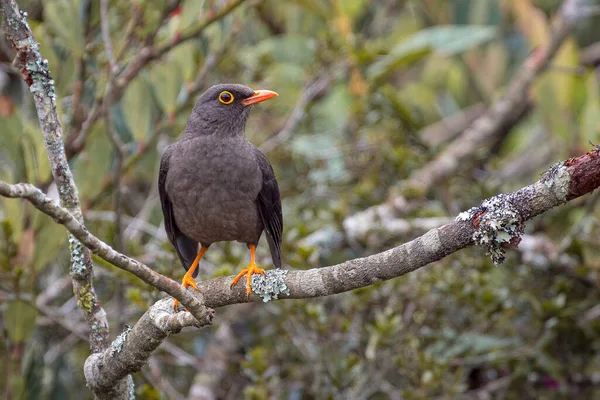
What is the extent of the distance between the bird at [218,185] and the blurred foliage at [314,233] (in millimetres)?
465

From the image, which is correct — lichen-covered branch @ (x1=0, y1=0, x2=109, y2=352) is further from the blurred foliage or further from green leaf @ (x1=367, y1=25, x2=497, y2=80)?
green leaf @ (x1=367, y1=25, x2=497, y2=80)

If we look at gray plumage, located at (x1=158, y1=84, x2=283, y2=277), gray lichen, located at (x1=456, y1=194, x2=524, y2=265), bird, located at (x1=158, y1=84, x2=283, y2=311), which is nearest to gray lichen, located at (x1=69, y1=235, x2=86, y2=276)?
bird, located at (x1=158, y1=84, x2=283, y2=311)

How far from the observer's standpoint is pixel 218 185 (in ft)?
15.6

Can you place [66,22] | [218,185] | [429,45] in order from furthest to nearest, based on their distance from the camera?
[429,45]
[66,22]
[218,185]

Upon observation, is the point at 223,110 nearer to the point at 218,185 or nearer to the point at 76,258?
the point at 218,185

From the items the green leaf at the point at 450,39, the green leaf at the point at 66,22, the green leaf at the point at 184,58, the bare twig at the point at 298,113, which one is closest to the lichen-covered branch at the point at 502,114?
the green leaf at the point at 450,39

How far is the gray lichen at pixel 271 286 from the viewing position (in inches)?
140

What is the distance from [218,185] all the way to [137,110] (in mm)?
1603

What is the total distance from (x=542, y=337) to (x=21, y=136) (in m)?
4.15

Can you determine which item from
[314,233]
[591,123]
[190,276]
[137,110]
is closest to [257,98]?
[137,110]

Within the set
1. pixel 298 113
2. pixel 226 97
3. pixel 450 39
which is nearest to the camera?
pixel 226 97

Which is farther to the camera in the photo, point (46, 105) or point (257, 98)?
point (257, 98)

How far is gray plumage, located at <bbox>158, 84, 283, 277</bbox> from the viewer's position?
15.7ft

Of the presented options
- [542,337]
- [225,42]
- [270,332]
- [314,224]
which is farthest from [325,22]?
[542,337]
